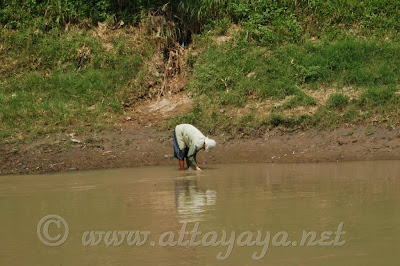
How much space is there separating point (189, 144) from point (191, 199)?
273 centimetres

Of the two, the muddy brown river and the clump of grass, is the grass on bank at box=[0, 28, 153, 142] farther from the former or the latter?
the clump of grass

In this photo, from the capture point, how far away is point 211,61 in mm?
15516

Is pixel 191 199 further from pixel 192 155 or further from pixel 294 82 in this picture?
pixel 294 82

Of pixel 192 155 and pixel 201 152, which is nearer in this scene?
pixel 192 155

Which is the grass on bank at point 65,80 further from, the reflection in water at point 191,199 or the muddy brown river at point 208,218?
the reflection in water at point 191,199

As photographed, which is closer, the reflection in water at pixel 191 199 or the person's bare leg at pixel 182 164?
the reflection in water at pixel 191 199

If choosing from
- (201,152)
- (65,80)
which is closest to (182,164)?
(201,152)

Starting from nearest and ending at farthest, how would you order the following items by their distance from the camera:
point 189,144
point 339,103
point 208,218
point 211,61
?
point 208,218
point 189,144
point 339,103
point 211,61

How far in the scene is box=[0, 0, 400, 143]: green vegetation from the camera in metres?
13.9

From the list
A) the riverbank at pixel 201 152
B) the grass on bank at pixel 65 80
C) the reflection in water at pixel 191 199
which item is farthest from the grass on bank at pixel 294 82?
the reflection in water at pixel 191 199

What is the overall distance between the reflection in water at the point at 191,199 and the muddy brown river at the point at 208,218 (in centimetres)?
1

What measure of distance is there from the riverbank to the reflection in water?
2.27 metres

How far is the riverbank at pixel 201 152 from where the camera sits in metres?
12.5

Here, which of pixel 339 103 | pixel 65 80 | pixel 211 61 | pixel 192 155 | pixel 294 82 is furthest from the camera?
pixel 211 61
